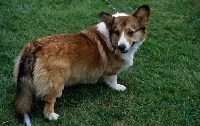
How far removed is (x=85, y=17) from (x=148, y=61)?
2.05 metres

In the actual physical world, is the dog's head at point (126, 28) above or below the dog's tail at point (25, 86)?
above

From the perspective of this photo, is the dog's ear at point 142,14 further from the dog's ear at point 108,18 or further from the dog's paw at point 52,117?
the dog's paw at point 52,117

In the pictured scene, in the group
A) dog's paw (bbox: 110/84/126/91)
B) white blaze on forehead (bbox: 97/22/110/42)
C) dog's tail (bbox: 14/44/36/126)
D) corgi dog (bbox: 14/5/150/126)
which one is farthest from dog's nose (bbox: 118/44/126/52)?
dog's tail (bbox: 14/44/36/126)

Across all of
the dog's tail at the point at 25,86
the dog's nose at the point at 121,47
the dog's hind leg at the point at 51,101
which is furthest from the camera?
the dog's nose at the point at 121,47

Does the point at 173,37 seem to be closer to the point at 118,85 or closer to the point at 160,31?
the point at 160,31

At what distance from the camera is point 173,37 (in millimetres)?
6000

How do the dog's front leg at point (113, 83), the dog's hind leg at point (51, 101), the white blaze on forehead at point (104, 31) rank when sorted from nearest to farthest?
the dog's hind leg at point (51, 101) → the white blaze on forehead at point (104, 31) → the dog's front leg at point (113, 83)

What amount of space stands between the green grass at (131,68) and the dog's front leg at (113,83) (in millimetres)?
94

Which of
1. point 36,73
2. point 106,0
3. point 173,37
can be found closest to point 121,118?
point 36,73

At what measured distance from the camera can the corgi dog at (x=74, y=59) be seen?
3.59m

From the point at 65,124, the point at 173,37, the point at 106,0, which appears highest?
the point at 106,0

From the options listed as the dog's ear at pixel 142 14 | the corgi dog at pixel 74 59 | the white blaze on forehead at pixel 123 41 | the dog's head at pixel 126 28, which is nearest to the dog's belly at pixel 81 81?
the corgi dog at pixel 74 59

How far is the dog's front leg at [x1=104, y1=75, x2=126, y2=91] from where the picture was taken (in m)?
4.41

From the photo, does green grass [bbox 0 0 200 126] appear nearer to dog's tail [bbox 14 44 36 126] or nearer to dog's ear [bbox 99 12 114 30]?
dog's tail [bbox 14 44 36 126]
